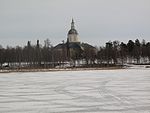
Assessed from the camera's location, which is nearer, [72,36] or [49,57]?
[49,57]

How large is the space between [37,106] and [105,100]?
2465 millimetres

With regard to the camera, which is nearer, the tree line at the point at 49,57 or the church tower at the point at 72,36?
the tree line at the point at 49,57

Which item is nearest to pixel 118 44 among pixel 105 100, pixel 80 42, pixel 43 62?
pixel 43 62

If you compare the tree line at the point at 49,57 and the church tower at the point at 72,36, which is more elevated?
the church tower at the point at 72,36

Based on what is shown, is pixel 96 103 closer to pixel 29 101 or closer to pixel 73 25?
pixel 29 101

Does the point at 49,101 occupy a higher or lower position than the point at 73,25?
lower

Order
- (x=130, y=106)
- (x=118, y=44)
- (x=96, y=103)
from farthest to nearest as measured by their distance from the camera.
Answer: (x=118, y=44)
(x=96, y=103)
(x=130, y=106)

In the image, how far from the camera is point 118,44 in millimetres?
80188

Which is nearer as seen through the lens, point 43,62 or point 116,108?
point 116,108

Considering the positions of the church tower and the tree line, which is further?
the church tower

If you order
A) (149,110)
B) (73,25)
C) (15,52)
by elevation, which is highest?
(73,25)

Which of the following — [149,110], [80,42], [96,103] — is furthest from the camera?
[80,42]

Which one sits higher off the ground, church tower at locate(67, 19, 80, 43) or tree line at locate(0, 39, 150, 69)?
church tower at locate(67, 19, 80, 43)

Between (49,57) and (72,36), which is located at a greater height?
(72,36)
